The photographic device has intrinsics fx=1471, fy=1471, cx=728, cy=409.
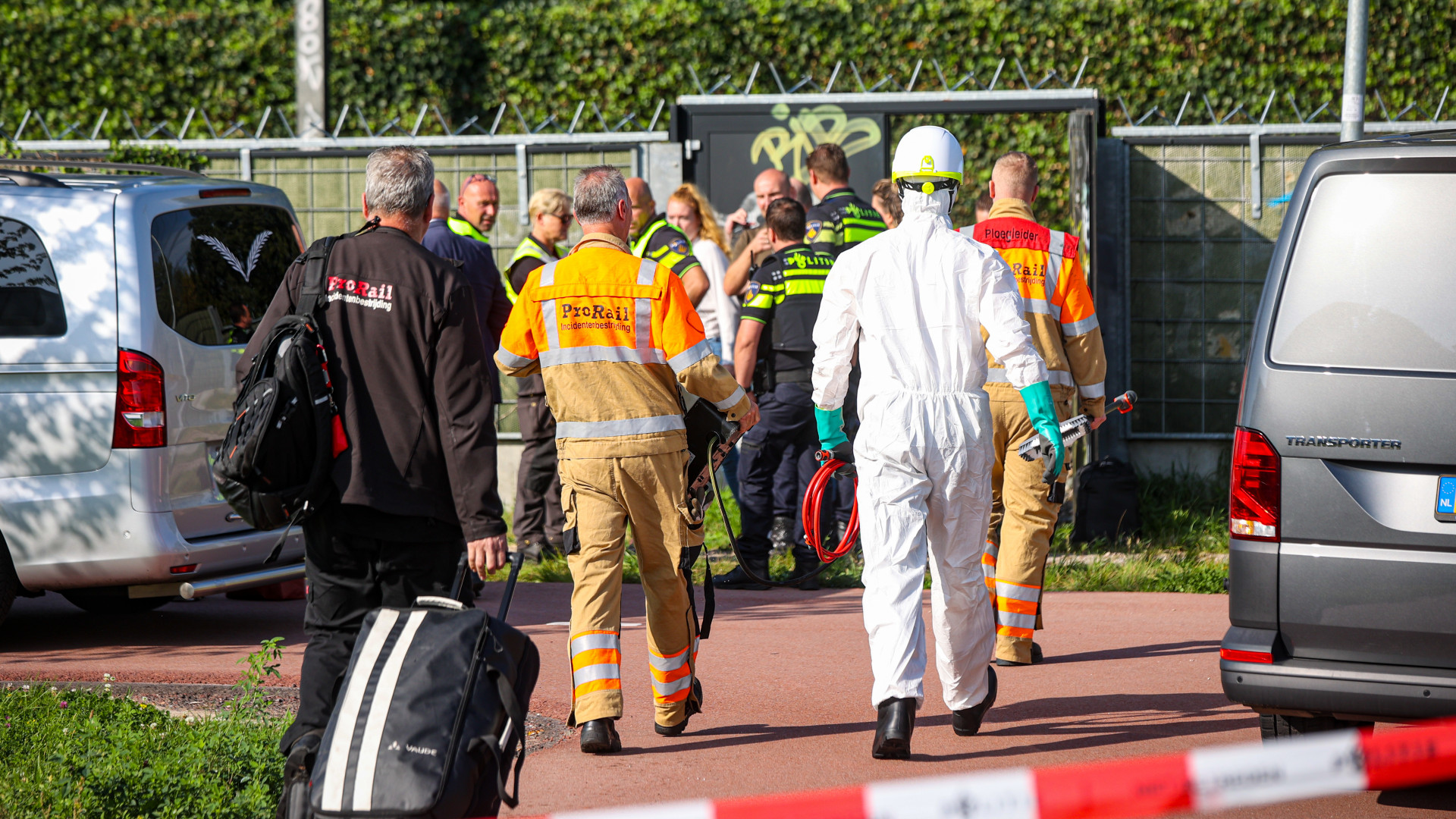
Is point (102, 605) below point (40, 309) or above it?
below

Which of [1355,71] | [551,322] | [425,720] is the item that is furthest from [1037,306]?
[425,720]

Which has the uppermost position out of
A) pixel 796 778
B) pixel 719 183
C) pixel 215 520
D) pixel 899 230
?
pixel 719 183

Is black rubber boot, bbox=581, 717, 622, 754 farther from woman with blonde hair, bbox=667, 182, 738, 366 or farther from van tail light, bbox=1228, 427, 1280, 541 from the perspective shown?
woman with blonde hair, bbox=667, 182, 738, 366

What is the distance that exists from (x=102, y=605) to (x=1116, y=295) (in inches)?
255

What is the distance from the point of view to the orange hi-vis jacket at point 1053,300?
623 cm

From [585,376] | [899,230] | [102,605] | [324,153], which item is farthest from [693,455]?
[324,153]

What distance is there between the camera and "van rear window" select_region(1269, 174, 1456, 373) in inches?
161

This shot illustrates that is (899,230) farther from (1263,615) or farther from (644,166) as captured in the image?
(644,166)

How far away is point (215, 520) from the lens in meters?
6.50

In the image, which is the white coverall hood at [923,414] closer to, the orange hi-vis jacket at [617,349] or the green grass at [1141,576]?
the orange hi-vis jacket at [617,349]

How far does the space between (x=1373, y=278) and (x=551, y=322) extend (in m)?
2.62

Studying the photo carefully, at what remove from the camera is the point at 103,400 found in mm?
6211

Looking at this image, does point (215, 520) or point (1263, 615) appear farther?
point (215, 520)

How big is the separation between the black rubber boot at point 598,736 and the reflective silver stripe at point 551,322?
51.2 inches
